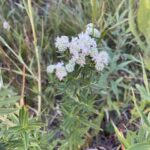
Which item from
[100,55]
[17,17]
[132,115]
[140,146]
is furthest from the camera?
[17,17]

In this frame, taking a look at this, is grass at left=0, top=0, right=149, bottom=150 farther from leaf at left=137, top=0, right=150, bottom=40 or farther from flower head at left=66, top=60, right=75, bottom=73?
leaf at left=137, top=0, right=150, bottom=40

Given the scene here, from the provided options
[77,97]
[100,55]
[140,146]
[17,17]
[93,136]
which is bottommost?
[140,146]

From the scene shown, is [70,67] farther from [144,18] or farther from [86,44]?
[144,18]

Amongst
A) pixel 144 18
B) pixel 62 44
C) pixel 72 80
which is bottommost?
pixel 144 18

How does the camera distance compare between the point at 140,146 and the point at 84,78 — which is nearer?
the point at 140,146

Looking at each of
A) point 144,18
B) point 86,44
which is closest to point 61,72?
point 86,44

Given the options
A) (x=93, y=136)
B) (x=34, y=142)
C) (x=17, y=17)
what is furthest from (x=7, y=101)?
(x=17, y=17)

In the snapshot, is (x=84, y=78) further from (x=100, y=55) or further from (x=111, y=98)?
(x=111, y=98)

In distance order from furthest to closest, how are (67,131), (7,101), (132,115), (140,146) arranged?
(132,115)
(67,131)
(7,101)
(140,146)

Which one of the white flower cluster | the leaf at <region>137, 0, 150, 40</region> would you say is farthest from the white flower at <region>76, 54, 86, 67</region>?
the leaf at <region>137, 0, 150, 40</region>
